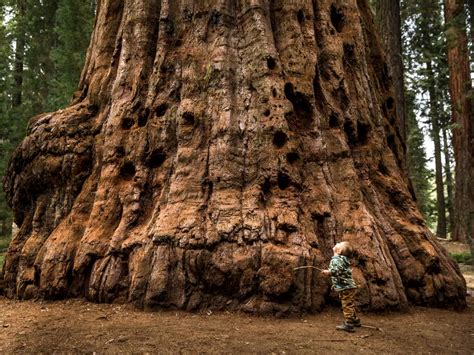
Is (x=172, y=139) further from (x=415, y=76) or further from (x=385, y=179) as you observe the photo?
(x=415, y=76)

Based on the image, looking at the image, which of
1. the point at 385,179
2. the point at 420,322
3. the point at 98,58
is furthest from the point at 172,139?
the point at 420,322

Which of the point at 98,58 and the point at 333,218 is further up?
the point at 98,58

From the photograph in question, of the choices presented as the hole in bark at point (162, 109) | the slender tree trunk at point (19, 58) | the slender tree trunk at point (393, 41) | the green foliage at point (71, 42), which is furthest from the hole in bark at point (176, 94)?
the slender tree trunk at point (19, 58)

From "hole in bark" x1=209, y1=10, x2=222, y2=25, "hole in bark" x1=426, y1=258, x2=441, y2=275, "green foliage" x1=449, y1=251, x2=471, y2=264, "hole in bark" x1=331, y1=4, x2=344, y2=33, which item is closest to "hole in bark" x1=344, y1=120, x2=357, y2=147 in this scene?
"hole in bark" x1=331, y1=4, x2=344, y2=33

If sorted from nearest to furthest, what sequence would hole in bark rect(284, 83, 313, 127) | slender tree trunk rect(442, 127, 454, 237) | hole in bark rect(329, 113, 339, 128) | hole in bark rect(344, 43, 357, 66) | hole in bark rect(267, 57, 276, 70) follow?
hole in bark rect(267, 57, 276, 70) → hole in bark rect(284, 83, 313, 127) → hole in bark rect(329, 113, 339, 128) → hole in bark rect(344, 43, 357, 66) → slender tree trunk rect(442, 127, 454, 237)

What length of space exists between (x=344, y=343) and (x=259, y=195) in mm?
2320

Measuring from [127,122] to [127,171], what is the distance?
869mm

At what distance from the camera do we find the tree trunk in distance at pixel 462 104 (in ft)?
42.0

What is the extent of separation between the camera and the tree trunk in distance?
42.0 feet

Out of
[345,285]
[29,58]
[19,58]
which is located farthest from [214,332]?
[19,58]

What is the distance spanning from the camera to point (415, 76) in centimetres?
2236

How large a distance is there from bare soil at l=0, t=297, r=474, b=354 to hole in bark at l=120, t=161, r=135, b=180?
2139mm

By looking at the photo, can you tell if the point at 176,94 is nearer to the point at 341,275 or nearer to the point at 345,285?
the point at 341,275

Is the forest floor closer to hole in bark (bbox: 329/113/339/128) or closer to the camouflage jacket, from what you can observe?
the camouflage jacket
